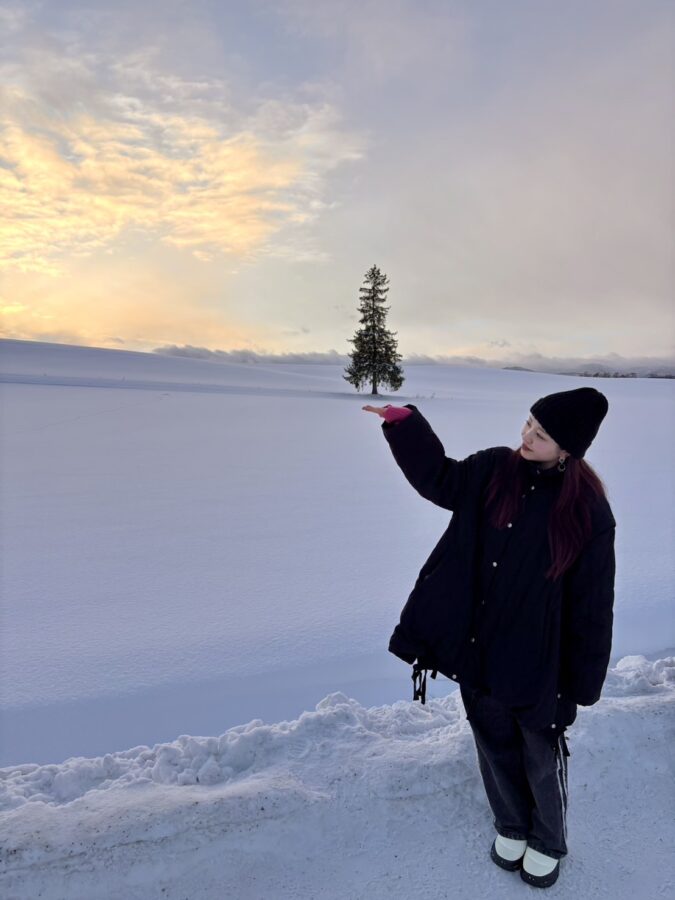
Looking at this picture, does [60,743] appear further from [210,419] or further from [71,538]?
[210,419]

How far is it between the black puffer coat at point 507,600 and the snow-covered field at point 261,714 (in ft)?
2.33

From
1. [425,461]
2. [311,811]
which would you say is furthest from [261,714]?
[425,461]

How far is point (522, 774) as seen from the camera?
2381mm

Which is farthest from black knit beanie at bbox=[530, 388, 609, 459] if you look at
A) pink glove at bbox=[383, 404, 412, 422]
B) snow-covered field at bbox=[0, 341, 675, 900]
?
snow-covered field at bbox=[0, 341, 675, 900]

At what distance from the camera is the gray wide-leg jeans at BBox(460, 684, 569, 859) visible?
90.3 inches

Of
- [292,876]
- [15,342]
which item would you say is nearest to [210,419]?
[292,876]

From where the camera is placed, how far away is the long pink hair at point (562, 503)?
2.08 meters

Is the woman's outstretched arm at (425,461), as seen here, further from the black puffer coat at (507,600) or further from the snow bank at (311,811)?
the snow bank at (311,811)

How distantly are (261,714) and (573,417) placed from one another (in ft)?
7.90

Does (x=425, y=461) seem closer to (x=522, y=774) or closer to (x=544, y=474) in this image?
(x=544, y=474)

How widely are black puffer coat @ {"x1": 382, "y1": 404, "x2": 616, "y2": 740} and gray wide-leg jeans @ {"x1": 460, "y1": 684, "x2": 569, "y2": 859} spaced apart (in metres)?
0.10

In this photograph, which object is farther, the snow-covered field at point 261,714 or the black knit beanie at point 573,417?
the snow-covered field at point 261,714

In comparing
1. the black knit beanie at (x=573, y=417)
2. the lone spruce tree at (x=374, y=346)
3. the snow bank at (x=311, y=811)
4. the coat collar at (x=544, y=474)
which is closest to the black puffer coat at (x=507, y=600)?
the coat collar at (x=544, y=474)

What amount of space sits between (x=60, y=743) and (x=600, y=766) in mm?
2673
